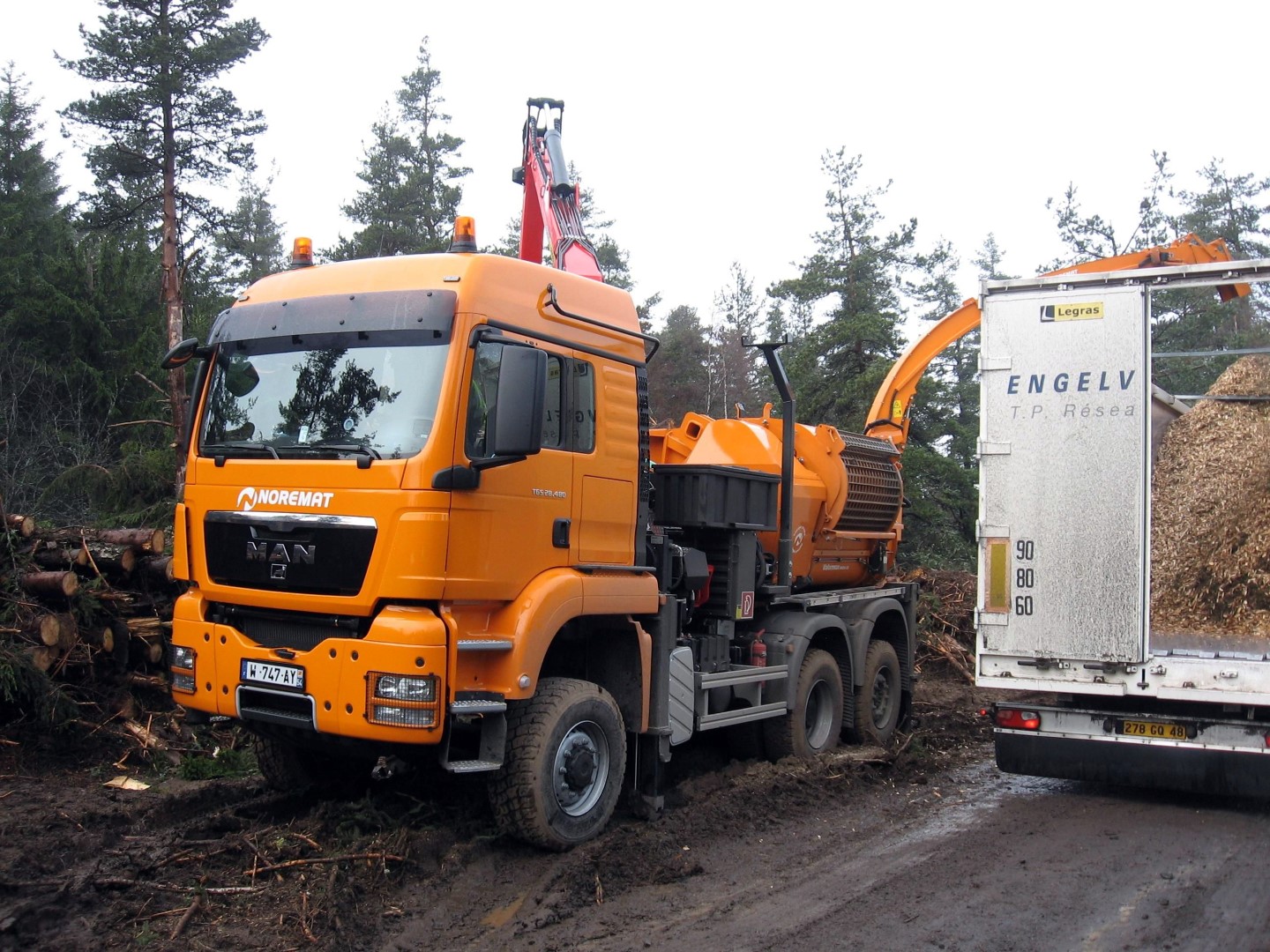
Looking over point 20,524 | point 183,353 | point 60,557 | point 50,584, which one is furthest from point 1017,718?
point 20,524

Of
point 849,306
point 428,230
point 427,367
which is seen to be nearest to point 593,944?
point 427,367

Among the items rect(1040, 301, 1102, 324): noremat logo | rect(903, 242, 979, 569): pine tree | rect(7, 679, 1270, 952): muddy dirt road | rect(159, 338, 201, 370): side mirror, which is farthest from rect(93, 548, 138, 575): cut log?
rect(903, 242, 979, 569): pine tree

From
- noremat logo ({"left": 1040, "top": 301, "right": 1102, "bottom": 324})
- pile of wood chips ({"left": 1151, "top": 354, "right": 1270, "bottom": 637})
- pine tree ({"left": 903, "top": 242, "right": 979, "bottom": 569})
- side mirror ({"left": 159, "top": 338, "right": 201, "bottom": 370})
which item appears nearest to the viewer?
side mirror ({"left": 159, "top": 338, "right": 201, "bottom": 370})

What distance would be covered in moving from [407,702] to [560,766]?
1186 millimetres

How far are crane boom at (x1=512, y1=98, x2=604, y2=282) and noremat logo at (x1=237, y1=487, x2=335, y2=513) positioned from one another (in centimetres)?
435

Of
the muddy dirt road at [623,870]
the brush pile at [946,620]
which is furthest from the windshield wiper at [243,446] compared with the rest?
the brush pile at [946,620]

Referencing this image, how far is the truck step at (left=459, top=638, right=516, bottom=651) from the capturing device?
5.48 m

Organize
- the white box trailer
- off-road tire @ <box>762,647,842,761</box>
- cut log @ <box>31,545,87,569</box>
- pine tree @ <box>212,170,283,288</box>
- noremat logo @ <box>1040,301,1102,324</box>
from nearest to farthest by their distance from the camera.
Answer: the white box trailer, noremat logo @ <box>1040,301,1102,324</box>, cut log @ <box>31,545,87,569</box>, off-road tire @ <box>762,647,842,761</box>, pine tree @ <box>212,170,283,288</box>

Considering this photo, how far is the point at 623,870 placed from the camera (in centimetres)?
588

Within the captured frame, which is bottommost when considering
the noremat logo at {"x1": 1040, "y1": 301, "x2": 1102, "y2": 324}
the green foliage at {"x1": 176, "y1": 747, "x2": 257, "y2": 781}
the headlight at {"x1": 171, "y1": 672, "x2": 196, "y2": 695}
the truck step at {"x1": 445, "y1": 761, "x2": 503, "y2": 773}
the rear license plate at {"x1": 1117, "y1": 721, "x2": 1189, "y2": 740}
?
the green foliage at {"x1": 176, "y1": 747, "x2": 257, "y2": 781}

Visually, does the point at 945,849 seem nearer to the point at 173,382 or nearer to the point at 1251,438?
the point at 1251,438

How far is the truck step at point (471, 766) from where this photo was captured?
215 inches

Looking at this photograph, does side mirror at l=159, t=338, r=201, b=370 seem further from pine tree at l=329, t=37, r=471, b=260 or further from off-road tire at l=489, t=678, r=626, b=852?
pine tree at l=329, t=37, r=471, b=260

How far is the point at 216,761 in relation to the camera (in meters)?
7.86
